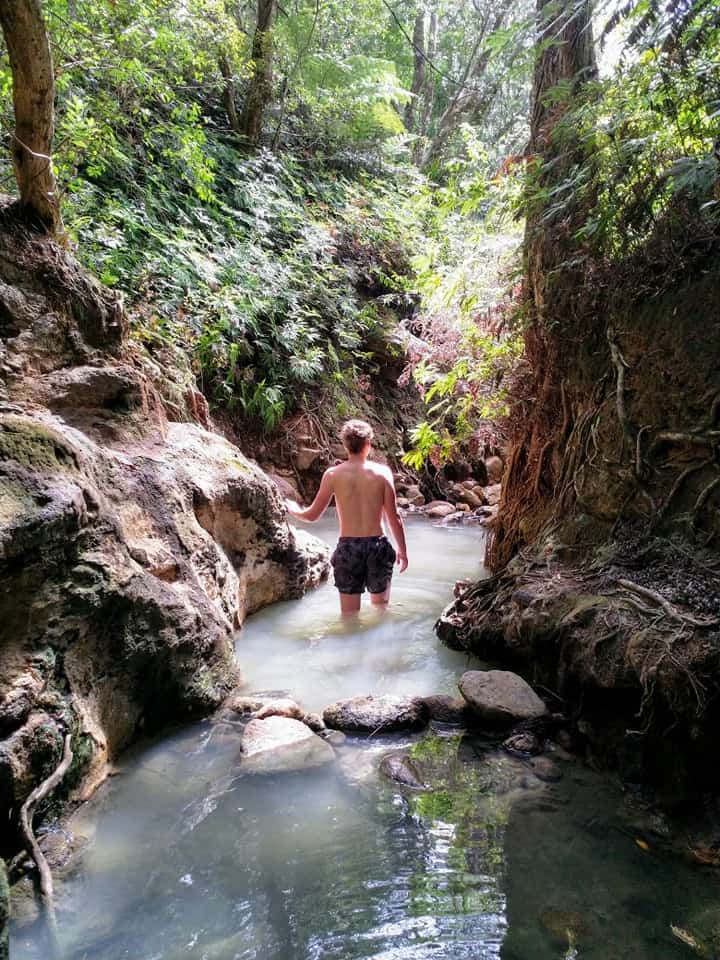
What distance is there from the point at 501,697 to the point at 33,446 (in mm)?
2714

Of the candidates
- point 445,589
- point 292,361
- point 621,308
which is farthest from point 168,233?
point 621,308

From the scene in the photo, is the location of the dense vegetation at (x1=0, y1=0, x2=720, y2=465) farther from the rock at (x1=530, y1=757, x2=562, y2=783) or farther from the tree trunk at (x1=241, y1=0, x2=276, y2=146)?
the rock at (x1=530, y1=757, x2=562, y2=783)

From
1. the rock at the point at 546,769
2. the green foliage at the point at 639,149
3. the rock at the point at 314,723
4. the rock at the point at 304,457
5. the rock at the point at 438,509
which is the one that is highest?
the green foliage at the point at 639,149

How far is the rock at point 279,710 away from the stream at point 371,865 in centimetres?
22

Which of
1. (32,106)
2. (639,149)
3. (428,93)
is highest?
(428,93)

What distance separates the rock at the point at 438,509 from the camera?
412 inches

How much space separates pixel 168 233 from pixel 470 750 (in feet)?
27.3

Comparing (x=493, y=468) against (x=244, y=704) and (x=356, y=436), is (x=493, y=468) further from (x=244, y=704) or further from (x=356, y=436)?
(x=244, y=704)

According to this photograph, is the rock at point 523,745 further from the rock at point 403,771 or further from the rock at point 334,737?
the rock at point 334,737

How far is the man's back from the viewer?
519 cm

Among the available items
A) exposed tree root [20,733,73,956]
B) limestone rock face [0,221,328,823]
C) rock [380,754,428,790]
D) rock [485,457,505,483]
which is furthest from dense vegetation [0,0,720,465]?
exposed tree root [20,733,73,956]

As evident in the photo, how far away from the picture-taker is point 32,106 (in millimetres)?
3803

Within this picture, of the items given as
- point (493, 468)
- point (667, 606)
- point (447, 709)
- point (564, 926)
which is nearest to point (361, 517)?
point (447, 709)

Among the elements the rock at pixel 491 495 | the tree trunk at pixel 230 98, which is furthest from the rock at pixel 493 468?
the tree trunk at pixel 230 98
